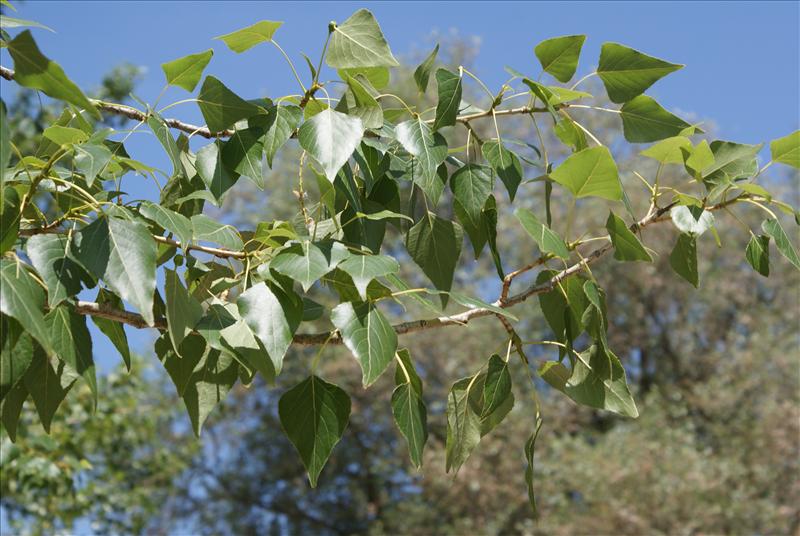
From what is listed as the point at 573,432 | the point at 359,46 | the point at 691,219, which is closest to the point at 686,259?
the point at 691,219

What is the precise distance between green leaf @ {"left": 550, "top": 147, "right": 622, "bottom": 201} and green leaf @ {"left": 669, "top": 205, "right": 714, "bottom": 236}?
0.12 metres

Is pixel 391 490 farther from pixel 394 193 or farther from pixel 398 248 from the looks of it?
pixel 394 193

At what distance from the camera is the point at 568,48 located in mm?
1050

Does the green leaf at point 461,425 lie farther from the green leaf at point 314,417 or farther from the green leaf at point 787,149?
the green leaf at point 787,149

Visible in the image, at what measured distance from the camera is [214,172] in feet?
3.22

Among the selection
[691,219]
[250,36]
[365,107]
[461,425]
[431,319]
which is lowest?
[461,425]

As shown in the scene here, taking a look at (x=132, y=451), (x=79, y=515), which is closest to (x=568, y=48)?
(x=79, y=515)

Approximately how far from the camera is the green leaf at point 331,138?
892mm

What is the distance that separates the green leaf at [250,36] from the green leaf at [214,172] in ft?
0.43

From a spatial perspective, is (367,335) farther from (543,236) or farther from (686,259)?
(686,259)

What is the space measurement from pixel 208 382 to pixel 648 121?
1.89 ft

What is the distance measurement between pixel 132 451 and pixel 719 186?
197 inches

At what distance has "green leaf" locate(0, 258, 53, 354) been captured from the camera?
0.69 metres

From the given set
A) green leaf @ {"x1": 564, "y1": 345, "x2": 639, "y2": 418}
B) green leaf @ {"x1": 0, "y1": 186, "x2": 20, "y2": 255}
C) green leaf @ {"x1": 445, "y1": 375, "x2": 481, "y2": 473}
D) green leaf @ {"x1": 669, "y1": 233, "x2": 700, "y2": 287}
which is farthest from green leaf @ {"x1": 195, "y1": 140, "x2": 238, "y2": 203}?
green leaf @ {"x1": 669, "y1": 233, "x2": 700, "y2": 287}
